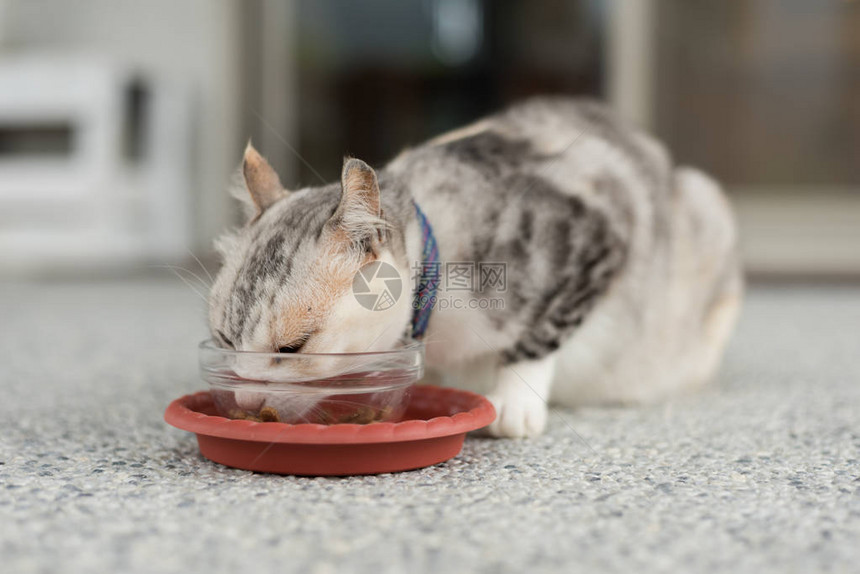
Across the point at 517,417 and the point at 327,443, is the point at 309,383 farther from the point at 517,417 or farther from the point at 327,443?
the point at 517,417

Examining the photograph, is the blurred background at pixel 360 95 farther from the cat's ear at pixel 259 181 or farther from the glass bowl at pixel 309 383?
the glass bowl at pixel 309 383

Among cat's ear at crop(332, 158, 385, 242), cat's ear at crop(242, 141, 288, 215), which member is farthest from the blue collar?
cat's ear at crop(242, 141, 288, 215)

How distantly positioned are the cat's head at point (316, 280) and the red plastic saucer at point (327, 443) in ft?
0.38

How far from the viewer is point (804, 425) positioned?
1.45 meters

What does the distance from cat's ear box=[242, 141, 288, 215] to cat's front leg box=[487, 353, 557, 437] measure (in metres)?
0.49

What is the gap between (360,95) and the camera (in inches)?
205

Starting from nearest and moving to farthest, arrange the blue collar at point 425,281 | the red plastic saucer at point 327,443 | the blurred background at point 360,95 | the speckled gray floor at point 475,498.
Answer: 1. the speckled gray floor at point 475,498
2. the red plastic saucer at point 327,443
3. the blue collar at point 425,281
4. the blurred background at point 360,95

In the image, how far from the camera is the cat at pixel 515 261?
1.13m

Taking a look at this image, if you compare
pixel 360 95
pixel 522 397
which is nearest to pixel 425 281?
pixel 522 397

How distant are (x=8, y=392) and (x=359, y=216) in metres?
1.02

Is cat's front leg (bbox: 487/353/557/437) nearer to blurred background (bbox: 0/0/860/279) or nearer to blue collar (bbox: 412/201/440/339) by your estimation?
blue collar (bbox: 412/201/440/339)

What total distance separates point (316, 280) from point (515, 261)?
39cm

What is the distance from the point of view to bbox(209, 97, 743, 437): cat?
3.72ft

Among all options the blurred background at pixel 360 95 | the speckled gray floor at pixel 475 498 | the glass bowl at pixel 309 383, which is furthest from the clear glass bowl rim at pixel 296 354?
the blurred background at pixel 360 95
